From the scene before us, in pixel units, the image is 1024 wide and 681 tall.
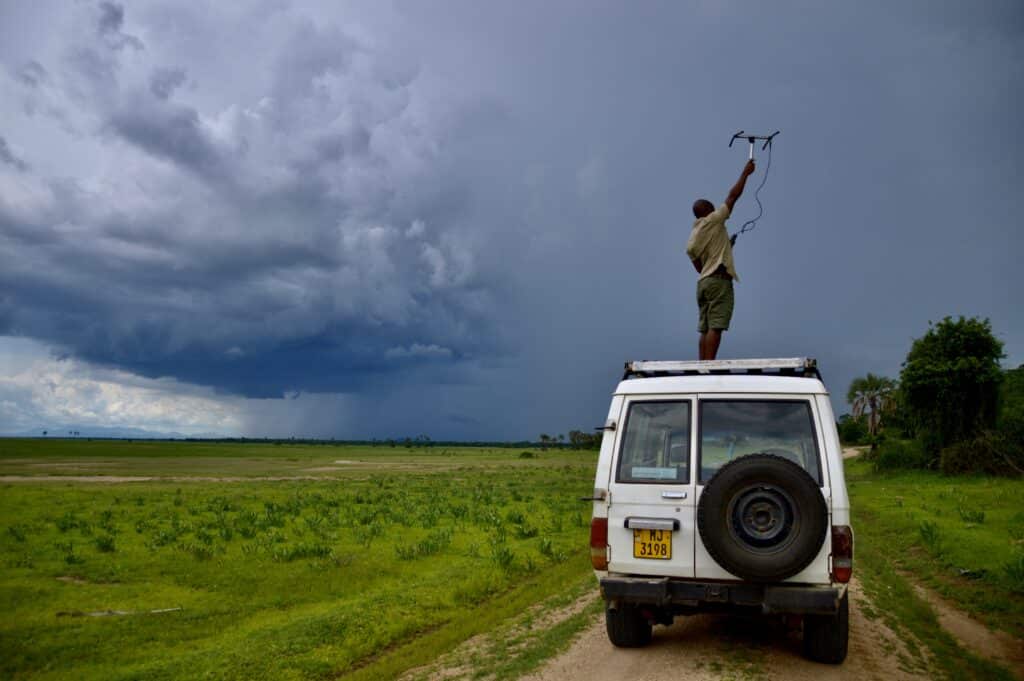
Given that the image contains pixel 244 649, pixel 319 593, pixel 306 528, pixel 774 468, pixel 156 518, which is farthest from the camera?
Result: pixel 156 518

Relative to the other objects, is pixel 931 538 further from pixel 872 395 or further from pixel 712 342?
pixel 872 395

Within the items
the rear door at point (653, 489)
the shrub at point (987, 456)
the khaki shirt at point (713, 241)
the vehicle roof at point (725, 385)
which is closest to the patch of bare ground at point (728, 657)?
the rear door at point (653, 489)

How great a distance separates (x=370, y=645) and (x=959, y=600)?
9.61m

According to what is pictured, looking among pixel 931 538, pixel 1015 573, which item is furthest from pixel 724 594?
pixel 931 538

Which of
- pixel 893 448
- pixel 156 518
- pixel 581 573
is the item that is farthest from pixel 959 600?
pixel 893 448

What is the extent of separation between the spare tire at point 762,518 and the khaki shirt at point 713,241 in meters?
4.07

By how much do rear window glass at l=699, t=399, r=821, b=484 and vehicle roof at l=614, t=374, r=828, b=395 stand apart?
0.12 meters

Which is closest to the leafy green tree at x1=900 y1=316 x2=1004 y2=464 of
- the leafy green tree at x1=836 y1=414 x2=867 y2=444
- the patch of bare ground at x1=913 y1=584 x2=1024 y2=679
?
the patch of bare ground at x1=913 y1=584 x2=1024 y2=679

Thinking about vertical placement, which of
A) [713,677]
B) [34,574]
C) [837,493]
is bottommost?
[34,574]

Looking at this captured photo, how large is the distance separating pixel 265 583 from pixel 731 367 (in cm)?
1130

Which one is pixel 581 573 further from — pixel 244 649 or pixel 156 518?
pixel 156 518

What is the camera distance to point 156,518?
24734mm

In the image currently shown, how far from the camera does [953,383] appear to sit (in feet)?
124

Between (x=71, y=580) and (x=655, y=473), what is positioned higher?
(x=655, y=473)
